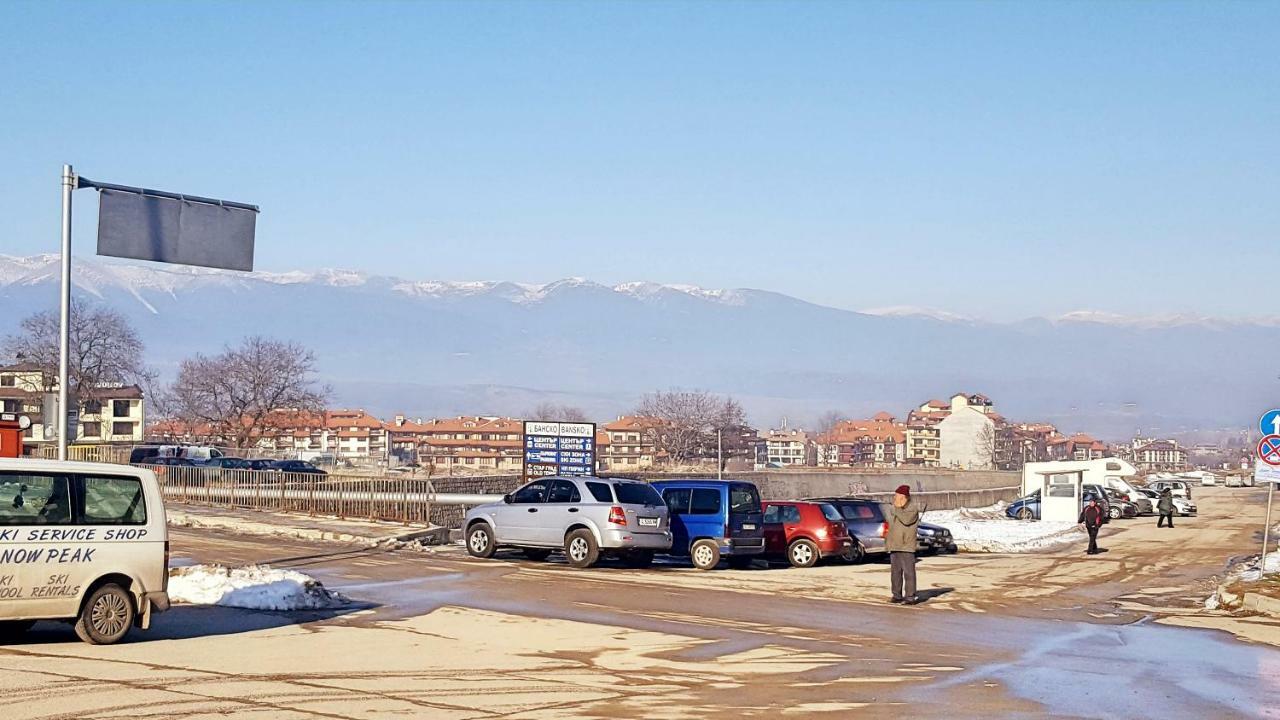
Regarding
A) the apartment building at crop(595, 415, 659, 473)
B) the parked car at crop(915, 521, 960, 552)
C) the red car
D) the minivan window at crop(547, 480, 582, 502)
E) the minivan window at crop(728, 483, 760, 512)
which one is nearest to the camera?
the minivan window at crop(547, 480, 582, 502)

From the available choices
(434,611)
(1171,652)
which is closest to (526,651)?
(434,611)

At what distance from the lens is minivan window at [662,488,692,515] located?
27066mm

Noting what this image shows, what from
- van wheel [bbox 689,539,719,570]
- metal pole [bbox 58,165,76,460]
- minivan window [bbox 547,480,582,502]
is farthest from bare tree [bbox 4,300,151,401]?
metal pole [bbox 58,165,76,460]

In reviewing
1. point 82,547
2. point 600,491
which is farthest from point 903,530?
point 82,547

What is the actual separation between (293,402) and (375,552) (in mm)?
67960

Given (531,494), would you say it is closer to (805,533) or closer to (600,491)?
(600,491)

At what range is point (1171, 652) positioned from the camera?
15.7 m

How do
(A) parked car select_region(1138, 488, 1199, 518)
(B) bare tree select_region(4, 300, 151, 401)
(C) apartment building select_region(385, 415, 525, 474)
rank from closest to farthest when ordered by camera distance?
(A) parked car select_region(1138, 488, 1199, 518) → (B) bare tree select_region(4, 300, 151, 401) → (C) apartment building select_region(385, 415, 525, 474)

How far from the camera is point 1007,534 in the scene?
4147 centimetres

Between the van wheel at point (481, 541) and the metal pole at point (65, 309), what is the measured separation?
358 inches

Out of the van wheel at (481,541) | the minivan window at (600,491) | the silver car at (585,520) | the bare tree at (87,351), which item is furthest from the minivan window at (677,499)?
the bare tree at (87,351)

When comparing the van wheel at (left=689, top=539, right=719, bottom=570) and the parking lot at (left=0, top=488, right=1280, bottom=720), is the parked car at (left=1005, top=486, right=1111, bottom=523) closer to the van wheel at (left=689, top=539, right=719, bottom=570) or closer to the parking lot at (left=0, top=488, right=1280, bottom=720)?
the parking lot at (left=0, top=488, right=1280, bottom=720)

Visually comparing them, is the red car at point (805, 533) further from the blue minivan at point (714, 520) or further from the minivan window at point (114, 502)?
the minivan window at point (114, 502)

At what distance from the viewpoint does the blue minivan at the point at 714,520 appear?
2648cm
